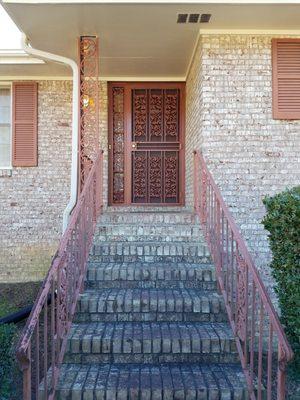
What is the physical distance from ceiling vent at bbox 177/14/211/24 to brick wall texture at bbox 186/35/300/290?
0.34 metres

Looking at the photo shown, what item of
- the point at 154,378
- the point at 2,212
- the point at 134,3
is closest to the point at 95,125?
the point at 134,3

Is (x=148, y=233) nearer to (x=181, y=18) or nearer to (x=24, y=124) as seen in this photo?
(x=181, y=18)

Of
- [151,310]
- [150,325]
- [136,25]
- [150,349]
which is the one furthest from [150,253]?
[136,25]

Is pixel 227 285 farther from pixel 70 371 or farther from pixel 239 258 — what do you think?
pixel 70 371

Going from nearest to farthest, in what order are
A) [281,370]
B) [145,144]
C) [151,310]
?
[281,370] → [151,310] → [145,144]

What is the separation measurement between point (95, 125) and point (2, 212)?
2630 mm

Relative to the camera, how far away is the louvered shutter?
18.9 feet

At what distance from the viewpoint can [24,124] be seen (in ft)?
24.9

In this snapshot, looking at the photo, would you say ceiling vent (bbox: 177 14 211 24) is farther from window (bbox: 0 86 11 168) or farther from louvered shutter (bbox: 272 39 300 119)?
window (bbox: 0 86 11 168)

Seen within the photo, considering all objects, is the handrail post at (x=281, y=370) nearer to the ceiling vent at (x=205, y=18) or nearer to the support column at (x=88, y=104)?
the support column at (x=88, y=104)

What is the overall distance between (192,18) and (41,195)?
3.88 meters

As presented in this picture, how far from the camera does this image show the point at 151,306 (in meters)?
4.22

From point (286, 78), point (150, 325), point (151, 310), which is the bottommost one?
point (150, 325)

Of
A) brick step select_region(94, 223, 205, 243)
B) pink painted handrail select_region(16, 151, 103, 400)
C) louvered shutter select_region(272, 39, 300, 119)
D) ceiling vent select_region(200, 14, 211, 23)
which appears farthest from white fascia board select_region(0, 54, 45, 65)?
louvered shutter select_region(272, 39, 300, 119)
